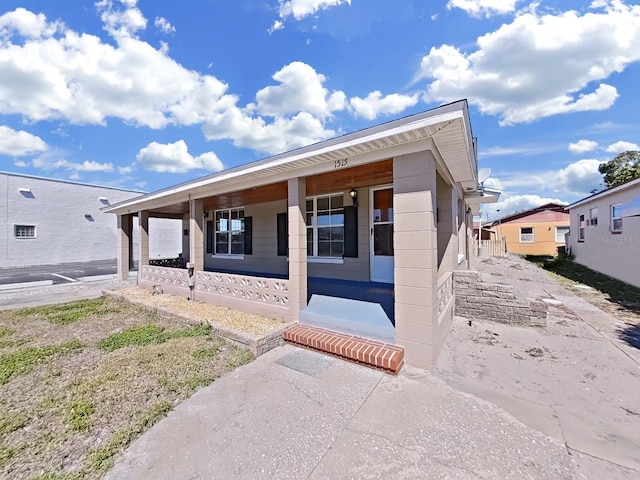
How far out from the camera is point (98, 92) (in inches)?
424

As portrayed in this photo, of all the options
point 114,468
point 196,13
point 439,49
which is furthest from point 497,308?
point 196,13

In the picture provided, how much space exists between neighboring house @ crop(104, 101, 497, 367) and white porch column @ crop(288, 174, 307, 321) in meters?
0.02

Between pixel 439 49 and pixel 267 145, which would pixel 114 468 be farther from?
pixel 267 145

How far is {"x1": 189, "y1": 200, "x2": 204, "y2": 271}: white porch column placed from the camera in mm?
6723

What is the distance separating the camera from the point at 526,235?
72.3ft

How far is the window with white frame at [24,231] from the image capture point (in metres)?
15.1

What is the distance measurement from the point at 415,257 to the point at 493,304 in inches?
125

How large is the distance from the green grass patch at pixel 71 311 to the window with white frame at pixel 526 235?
2672 centimetres

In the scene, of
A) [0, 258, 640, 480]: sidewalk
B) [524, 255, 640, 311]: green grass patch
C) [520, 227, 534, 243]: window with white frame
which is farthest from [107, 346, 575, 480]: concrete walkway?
[520, 227, 534, 243]: window with white frame

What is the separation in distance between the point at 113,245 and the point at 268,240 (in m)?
16.9

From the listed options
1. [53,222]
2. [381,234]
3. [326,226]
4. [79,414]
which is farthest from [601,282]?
[53,222]

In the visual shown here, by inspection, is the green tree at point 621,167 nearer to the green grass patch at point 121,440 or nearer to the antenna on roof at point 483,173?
the antenna on roof at point 483,173

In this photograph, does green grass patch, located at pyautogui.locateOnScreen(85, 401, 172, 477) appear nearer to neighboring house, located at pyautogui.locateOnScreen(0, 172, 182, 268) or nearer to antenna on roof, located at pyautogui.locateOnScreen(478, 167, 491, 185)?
antenna on roof, located at pyautogui.locateOnScreen(478, 167, 491, 185)

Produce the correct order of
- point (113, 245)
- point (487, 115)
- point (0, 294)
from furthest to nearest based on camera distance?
point (113, 245)
point (487, 115)
point (0, 294)
